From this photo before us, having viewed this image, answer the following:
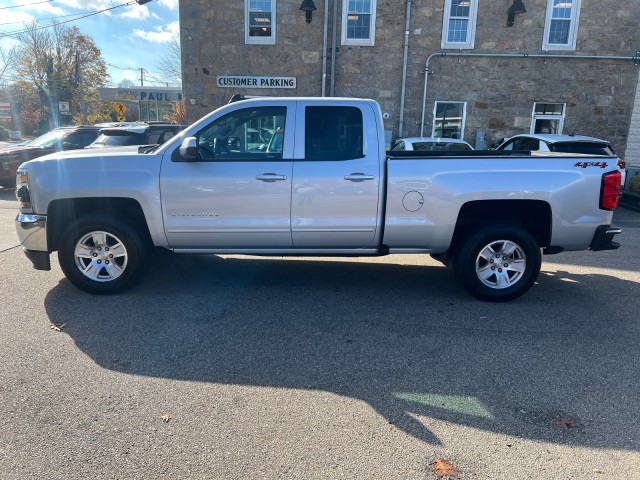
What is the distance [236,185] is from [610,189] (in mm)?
3797

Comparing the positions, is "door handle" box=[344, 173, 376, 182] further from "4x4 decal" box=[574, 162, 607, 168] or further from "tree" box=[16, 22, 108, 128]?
"tree" box=[16, 22, 108, 128]

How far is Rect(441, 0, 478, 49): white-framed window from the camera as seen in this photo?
14.9 m

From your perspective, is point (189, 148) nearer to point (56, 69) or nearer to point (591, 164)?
point (591, 164)


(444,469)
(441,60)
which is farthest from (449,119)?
(444,469)

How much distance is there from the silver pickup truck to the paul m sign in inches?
435

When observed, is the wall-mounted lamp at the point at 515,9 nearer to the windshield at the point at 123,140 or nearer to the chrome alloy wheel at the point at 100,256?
the windshield at the point at 123,140

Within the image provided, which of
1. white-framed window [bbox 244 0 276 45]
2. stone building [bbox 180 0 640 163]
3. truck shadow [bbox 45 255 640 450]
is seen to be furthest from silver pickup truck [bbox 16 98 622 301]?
white-framed window [bbox 244 0 276 45]

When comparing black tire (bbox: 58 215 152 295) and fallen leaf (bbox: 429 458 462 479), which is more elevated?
black tire (bbox: 58 215 152 295)

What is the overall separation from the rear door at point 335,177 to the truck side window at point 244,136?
227mm

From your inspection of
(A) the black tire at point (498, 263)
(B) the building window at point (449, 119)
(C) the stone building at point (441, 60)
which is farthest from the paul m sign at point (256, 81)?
(A) the black tire at point (498, 263)

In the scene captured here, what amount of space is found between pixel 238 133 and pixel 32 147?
35.9 feet

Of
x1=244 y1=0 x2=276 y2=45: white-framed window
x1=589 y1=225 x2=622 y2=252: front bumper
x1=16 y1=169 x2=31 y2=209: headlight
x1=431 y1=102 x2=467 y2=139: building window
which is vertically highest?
x1=244 y1=0 x2=276 y2=45: white-framed window

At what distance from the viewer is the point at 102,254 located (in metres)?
5.05

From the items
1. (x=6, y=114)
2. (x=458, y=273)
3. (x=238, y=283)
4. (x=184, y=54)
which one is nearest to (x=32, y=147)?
(x=184, y=54)
